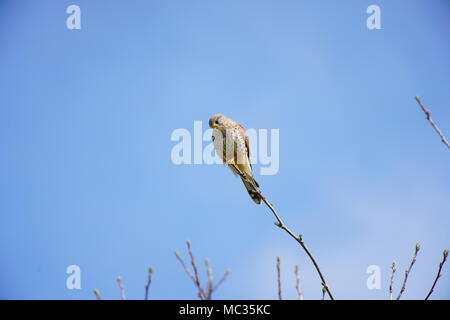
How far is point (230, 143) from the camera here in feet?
15.8

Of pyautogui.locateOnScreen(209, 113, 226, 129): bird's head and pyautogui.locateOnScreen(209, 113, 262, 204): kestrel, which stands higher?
pyautogui.locateOnScreen(209, 113, 226, 129): bird's head

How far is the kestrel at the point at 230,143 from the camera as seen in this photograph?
190 inches

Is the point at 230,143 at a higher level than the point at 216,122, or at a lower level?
lower

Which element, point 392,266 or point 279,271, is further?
point 392,266

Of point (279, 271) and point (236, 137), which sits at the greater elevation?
point (236, 137)

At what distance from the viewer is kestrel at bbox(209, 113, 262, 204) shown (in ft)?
15.9

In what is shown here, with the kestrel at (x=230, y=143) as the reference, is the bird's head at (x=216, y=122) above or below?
above
